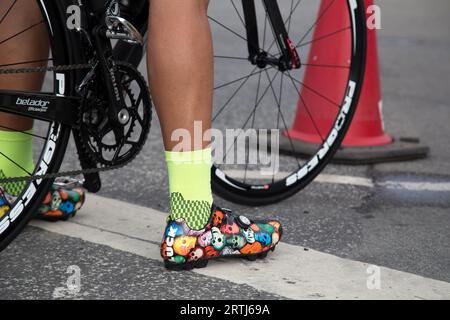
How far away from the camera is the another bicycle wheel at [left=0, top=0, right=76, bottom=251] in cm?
282

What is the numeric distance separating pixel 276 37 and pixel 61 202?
3.27 feet

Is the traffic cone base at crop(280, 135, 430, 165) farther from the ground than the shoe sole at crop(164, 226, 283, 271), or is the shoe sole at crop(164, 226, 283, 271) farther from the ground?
the traffic cone base at crop(280, 135, 430, 165)

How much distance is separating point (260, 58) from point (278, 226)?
2.38ft

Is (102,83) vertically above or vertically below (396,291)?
above

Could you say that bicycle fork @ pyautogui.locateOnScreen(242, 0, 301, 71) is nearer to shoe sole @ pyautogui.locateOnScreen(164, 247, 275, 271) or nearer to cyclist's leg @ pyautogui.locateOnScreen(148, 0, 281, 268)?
cyclist's leg @ pyautogui.locateOnScreen(148, 0, 281, 268)

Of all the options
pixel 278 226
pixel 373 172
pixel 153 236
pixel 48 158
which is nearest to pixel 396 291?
pixel 278 226

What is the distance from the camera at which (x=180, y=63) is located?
114 inches

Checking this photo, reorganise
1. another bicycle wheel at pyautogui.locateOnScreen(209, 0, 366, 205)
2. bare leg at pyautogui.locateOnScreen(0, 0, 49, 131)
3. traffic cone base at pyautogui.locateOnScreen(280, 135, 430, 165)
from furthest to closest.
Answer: traffic cone base at pyautogui.locateOnScreen(280, 135, 430, 165) → another bicycle wheel at pyautogui.locateOnScreen(209, 0, 366, 205) → bare leg at pyautogui.locateOnScreen(0, 0, 49, 131)

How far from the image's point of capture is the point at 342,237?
11.3 ft

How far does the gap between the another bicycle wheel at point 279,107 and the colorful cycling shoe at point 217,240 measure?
45 cm

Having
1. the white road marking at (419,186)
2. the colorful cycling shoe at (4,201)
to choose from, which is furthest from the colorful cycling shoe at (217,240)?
the white road marking at (419,186)

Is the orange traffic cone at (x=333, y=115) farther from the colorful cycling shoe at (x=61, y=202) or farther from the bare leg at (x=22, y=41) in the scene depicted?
the bare leg at (x=22, y=41)

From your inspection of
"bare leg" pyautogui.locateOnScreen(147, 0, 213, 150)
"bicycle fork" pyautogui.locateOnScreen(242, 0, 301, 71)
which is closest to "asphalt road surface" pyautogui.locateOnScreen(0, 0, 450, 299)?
"bare leg" pyautogui.locateOnScreen(147, 0, 213, 150)
